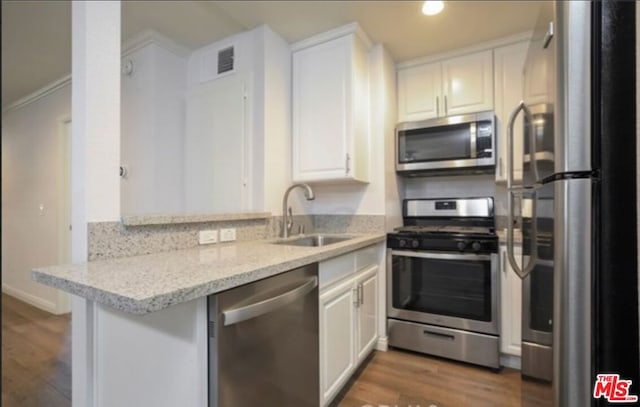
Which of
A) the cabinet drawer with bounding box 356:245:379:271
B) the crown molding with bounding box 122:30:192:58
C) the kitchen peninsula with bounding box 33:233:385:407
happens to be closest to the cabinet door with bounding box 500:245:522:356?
the cabinet drawer with bounding box 356:245:379:271

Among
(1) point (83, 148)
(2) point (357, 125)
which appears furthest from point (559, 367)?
(1) point (83, 148)

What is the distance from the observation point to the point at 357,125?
227 centimetres

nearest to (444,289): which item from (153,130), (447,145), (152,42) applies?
(447,145)

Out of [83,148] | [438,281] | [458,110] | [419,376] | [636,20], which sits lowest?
[419,376]

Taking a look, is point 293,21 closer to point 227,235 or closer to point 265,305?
point 227,235

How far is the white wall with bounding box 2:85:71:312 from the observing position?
132 inches

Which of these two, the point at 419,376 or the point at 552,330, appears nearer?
the point at 552,330

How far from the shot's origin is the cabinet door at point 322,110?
225 cm

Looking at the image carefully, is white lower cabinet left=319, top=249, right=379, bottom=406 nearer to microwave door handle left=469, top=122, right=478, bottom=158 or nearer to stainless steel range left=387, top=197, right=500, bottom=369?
stainless steel range left=387, top=197, right=500, bottom=369

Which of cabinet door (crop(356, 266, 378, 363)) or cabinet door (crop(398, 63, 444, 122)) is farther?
cabinet door (crop(398, 63, 444, 122))

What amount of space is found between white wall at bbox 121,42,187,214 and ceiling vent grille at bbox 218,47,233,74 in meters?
0.38

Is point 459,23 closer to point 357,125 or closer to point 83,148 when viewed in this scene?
point 357,125

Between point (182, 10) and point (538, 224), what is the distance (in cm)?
233

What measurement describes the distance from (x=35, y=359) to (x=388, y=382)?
2.44m
